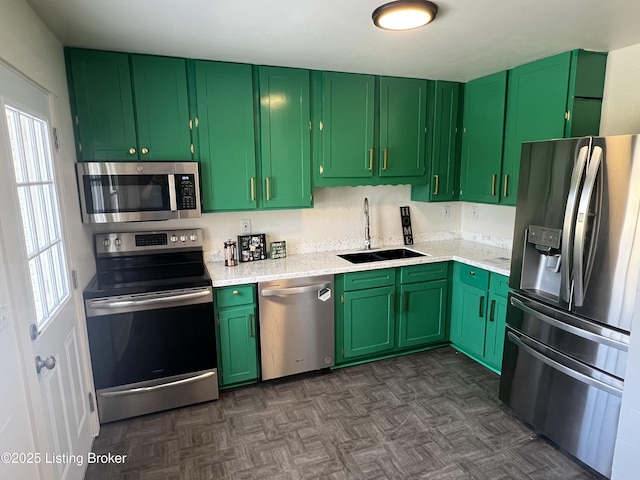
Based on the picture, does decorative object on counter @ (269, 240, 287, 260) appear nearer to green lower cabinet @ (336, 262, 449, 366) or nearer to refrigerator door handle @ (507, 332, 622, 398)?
green lower cabinet @ (336, 262, 449, 366)

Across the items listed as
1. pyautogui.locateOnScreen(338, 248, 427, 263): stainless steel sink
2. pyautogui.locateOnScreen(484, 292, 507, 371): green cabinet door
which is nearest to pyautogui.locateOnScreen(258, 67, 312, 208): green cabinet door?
pyautogui.locateOnScreen(338, 248, 427, 263): stainless steel sink

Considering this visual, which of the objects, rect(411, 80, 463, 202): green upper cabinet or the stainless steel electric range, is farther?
rect(411, 80, 463, 202): green upper cabinet

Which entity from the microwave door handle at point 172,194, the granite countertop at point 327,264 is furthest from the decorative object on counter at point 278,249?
the microwave door handle at point 172,194

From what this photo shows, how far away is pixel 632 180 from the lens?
1742 millimetres

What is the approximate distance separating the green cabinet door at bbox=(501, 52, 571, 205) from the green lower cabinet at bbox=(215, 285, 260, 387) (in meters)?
2.19

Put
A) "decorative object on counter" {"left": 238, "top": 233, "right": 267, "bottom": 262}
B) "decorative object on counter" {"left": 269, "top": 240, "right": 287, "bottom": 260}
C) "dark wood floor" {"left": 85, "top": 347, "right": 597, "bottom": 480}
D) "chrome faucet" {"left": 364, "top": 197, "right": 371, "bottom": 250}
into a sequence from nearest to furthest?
1. "dark wood floor" {"left": 85, "top": 347, "right": 597, "bottom": 480}
2. "decorative object on counter" {"left": 238, "top": 233, "right": 267, "bottom": 262}
3. "decorative object on counter" {"left": 269, "top": 240, "right": 287, "bottom": 260}
4. "chrome faucet" {"left": 364, "top": 197, "right": 371, "bottom": 250}

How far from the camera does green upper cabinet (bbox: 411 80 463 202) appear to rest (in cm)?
331

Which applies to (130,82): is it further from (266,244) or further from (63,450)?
(63,450)

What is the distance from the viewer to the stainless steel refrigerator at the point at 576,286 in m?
1.80

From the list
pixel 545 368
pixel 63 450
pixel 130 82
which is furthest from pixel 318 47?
pixel 63 450

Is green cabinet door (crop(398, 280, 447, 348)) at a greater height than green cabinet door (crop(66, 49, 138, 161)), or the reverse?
green cabinet door (crop(66, 49, 138, 161))

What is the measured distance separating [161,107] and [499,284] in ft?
9.00

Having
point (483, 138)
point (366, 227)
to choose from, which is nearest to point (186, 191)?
point (366, 227)

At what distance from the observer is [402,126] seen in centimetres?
325
